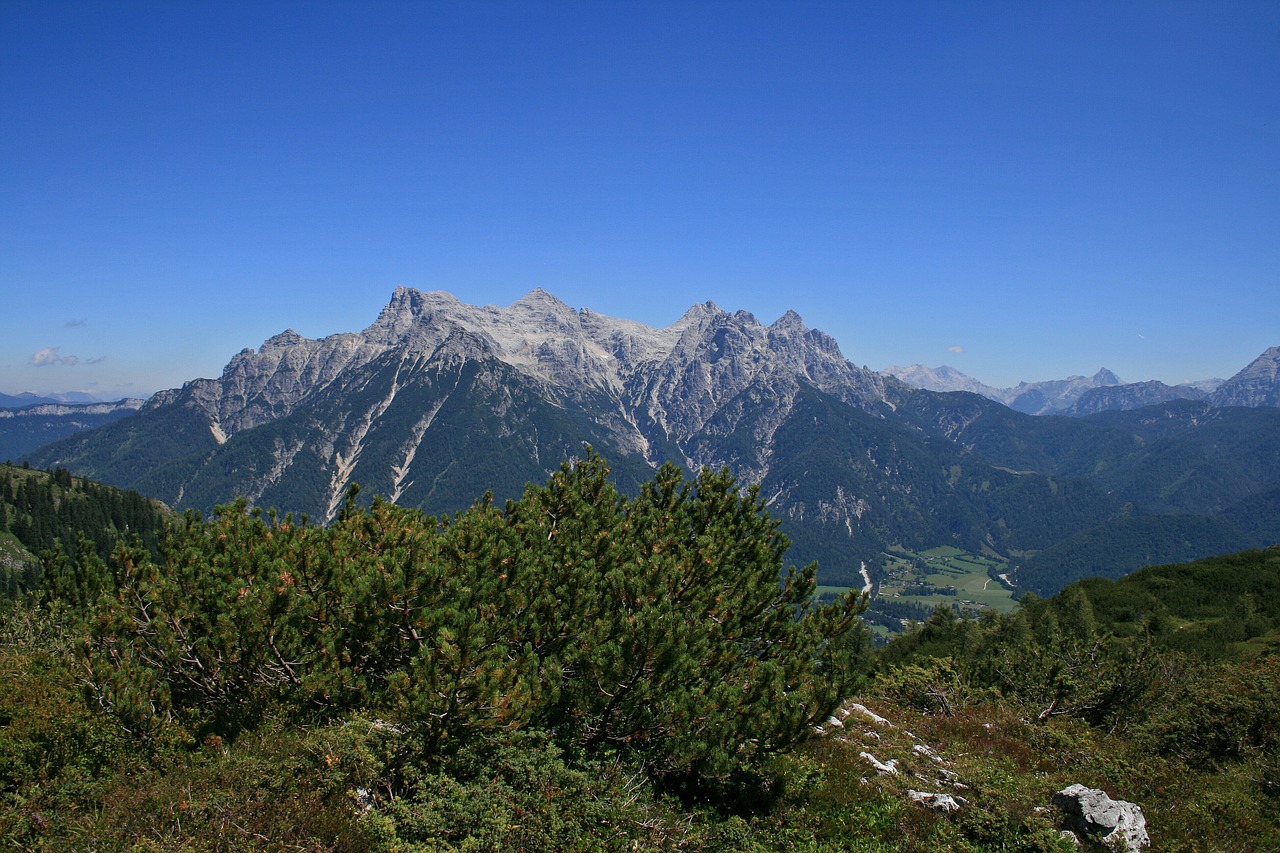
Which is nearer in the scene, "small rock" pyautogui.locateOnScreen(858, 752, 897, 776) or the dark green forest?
the dark green forest

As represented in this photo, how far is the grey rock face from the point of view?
611 inches

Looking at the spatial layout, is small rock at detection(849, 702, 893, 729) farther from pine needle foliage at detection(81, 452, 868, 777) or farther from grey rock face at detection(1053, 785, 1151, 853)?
pine needle foliage at detection(81, 452, 868, 777)

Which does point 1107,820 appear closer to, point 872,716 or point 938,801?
point 938,801

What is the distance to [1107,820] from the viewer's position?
15750 mm

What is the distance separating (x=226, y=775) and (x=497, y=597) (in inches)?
247

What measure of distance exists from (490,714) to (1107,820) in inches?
589

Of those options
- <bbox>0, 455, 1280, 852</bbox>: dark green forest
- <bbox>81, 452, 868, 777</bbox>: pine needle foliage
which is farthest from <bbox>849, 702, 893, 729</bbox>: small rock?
<bbox>81, 452, 868, 777</bbox>: pine needle foliage

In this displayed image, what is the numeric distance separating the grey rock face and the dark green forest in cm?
63

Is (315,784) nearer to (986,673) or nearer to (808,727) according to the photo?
(808,727)

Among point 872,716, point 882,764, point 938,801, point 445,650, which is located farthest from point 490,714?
point 872,716

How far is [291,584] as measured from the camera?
15.0m

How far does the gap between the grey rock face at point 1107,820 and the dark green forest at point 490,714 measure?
633 mm

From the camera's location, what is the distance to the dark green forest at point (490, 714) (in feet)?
41.7

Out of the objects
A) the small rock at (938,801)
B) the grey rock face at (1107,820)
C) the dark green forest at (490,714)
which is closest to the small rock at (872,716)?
the dark green forest at (490,714)
